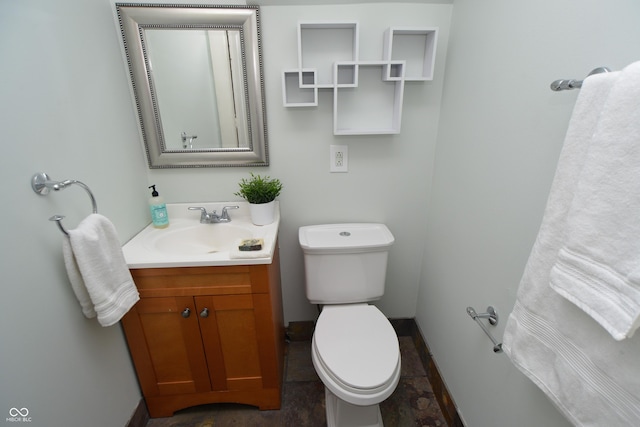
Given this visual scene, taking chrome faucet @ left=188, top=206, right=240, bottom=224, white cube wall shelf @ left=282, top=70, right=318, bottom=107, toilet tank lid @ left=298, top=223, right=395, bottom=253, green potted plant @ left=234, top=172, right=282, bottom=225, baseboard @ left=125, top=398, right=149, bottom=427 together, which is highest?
white cube wall shelf @ left=282, top=70, right=318, bottom=107

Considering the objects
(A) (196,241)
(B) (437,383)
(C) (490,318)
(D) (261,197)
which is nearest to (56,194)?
(A) (196,241)

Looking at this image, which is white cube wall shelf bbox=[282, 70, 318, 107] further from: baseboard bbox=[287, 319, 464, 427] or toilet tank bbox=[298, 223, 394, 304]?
baseboard bbox=[287, 319, 464, 427]

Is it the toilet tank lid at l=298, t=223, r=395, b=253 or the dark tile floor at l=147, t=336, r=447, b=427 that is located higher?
the toilet tank lid at l=298, t=223, r=395, b=253

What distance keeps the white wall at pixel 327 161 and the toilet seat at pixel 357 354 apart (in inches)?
17.8

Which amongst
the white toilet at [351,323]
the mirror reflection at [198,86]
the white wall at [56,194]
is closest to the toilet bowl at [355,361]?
the white toilet at [351,323]

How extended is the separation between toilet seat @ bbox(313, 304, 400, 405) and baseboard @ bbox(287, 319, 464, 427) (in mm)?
459

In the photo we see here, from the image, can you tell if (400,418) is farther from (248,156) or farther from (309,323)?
(248,156)

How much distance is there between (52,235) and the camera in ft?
2.78

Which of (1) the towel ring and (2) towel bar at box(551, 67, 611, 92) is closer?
(2) towel bar at box(551, 67, 611, 92)

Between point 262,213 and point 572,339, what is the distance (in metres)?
1.12

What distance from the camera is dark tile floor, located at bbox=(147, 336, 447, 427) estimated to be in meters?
1.30

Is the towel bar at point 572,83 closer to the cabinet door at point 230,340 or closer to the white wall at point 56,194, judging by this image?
the cabinet door at point 230,340

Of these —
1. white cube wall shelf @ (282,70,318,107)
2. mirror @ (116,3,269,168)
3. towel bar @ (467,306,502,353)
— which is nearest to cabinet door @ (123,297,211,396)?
mirror @ (116,3,269,168)

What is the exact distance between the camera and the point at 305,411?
4.43 feet
